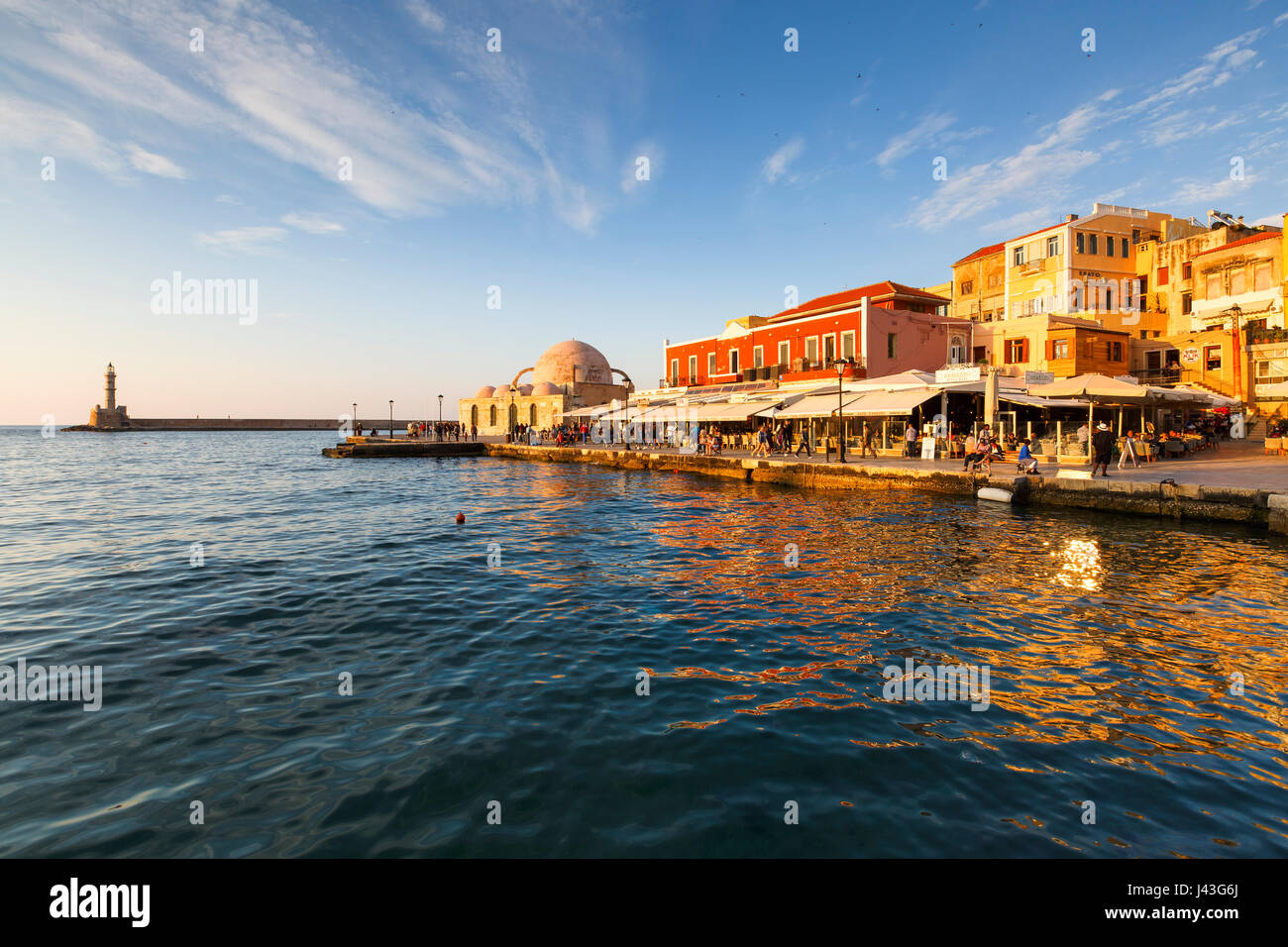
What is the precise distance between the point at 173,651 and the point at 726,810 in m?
6.46

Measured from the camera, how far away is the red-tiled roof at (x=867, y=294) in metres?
28.1

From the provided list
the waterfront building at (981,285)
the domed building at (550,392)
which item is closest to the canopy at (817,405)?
the waterfront building at (981,285)

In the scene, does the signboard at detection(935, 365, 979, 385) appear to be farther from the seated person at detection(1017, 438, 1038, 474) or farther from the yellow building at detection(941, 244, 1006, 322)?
the yellow building at detection(941, 244, 1006, 322)

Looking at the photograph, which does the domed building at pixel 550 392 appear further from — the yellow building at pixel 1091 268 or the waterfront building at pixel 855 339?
the yellow building at pixel 1091 268

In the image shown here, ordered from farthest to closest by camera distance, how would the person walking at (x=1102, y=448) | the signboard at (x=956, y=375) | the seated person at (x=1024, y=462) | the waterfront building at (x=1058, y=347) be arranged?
the waterfront building at (x=1058, y=347) < the signboard at (x=956, y=375) < the seated person at (x=1024, y=462) < the person walking at (x=1102, y=448)

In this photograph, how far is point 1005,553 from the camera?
1058 centimetres

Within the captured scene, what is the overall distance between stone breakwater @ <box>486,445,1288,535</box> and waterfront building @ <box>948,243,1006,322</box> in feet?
85.7

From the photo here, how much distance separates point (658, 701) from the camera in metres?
5.33

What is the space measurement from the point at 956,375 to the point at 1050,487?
20.0ft

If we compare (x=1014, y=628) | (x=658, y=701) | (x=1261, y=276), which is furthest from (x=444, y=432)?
(x=1261, y=276)

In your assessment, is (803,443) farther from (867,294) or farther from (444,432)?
(444,432)

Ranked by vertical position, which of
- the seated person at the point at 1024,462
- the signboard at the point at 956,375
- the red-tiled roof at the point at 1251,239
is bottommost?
the seated person at the point at 1024,462

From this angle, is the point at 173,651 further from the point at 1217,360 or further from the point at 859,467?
the point at 1217,360

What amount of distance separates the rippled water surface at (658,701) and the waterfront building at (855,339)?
16.6m
